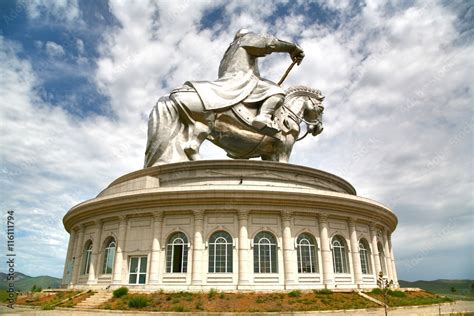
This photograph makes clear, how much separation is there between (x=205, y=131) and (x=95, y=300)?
45.4ft

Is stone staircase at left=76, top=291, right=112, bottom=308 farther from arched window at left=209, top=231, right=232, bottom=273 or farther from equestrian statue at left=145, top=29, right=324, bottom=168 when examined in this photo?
equestrian statue at left=145, top=29, right=324, bottom=168

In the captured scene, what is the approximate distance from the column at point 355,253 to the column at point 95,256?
54.3 ft

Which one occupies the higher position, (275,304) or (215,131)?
(215,131)

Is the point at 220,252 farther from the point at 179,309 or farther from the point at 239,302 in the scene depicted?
the point at 179,309

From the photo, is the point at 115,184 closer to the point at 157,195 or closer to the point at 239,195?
the point at 157,195

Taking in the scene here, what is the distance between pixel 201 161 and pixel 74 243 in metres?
12.1

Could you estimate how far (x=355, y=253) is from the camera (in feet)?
77.6

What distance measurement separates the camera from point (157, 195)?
2180 cm

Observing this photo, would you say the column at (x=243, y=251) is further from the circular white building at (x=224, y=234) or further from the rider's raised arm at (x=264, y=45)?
the rider's raised arm at (x=264, y=45)

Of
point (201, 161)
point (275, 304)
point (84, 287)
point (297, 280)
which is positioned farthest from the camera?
point (201, 161)

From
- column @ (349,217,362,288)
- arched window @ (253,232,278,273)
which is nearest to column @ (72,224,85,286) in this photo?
arched window @ (253,232,278,273)

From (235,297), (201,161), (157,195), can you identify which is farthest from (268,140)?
(235,297)

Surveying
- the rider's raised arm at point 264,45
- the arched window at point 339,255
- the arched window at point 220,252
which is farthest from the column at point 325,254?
the rider's raised arm at point 264,45

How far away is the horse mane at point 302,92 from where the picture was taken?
109ft
